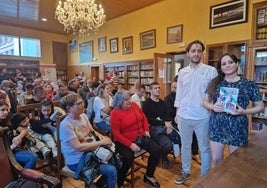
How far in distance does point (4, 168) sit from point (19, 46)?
9.26 m

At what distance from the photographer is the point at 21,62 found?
9.09 metres

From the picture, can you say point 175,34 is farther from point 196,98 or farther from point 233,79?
point 233,79

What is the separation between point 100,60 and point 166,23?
374 cm

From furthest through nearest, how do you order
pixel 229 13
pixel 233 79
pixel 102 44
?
pixel 102 44, pixel 229 13, pixel 233 79

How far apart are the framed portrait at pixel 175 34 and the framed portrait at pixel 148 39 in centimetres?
62

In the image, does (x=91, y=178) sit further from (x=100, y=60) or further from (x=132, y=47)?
(x=100, y=60)

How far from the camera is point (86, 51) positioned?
31.6 feet

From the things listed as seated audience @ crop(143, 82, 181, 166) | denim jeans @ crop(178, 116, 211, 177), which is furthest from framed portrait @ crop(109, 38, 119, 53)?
denim jeans @ crop(178, 116, 211, 177)

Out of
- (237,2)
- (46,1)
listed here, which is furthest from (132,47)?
(237,2)

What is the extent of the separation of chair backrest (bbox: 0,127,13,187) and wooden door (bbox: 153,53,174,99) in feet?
15.8

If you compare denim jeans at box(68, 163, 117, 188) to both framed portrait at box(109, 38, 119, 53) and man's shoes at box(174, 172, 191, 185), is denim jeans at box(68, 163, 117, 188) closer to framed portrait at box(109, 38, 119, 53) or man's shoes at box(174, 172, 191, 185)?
man's shoes at box(174, 172, 191, 185)

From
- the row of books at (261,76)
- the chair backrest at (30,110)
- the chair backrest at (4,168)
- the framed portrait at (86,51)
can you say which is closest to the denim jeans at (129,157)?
the chair backrest at (4,168)

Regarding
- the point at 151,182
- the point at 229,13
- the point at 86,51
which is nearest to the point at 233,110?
the point at 151,182

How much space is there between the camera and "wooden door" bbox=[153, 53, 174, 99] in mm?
5926
